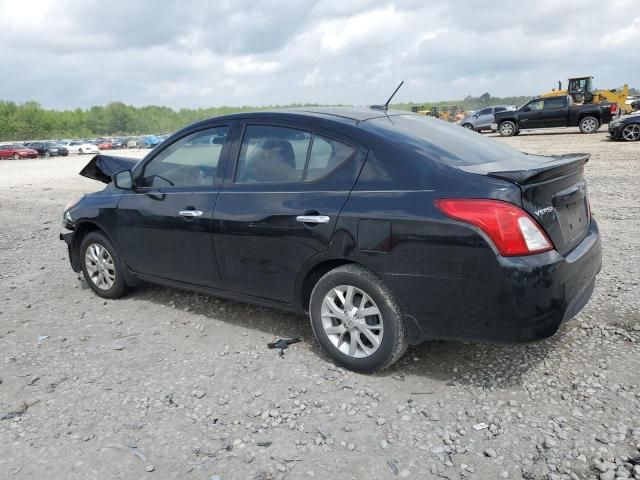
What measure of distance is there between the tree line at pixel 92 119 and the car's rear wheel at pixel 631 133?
76908 mm

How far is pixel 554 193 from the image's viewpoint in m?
3.12

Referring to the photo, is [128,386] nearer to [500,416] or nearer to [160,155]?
[160,155]

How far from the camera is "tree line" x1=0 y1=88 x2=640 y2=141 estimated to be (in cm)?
11288

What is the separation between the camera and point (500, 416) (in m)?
2.94

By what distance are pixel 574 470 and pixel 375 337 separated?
1.28 metres

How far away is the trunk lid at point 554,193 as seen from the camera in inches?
116

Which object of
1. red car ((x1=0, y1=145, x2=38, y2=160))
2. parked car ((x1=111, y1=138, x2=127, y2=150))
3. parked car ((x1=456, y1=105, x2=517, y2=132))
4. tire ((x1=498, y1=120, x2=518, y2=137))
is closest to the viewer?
tire ((x1=498, y1=120, x2=518, y2=137))

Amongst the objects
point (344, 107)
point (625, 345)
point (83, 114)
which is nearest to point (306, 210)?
point (344, 107)

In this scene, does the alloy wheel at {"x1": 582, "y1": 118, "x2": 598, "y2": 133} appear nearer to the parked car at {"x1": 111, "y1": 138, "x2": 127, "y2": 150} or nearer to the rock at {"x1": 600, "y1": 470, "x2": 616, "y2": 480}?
the rock at {"x1": 600, "y1": 470, "x2": 616, "y2": 480}

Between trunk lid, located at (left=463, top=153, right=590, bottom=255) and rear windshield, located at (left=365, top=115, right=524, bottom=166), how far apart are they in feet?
0.44

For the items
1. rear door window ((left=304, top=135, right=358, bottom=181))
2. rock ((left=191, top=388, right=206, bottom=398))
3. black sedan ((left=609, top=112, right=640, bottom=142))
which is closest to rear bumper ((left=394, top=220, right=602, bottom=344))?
rear door window ((left=304, top=135, right=358, bottom=181))

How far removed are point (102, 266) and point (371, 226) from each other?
3.06 metres

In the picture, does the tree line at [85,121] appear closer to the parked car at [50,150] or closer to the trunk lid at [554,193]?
the parked car at [50,150]

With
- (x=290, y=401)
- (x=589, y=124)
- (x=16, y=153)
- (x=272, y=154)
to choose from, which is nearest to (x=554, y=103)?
(x=589, y=124)
